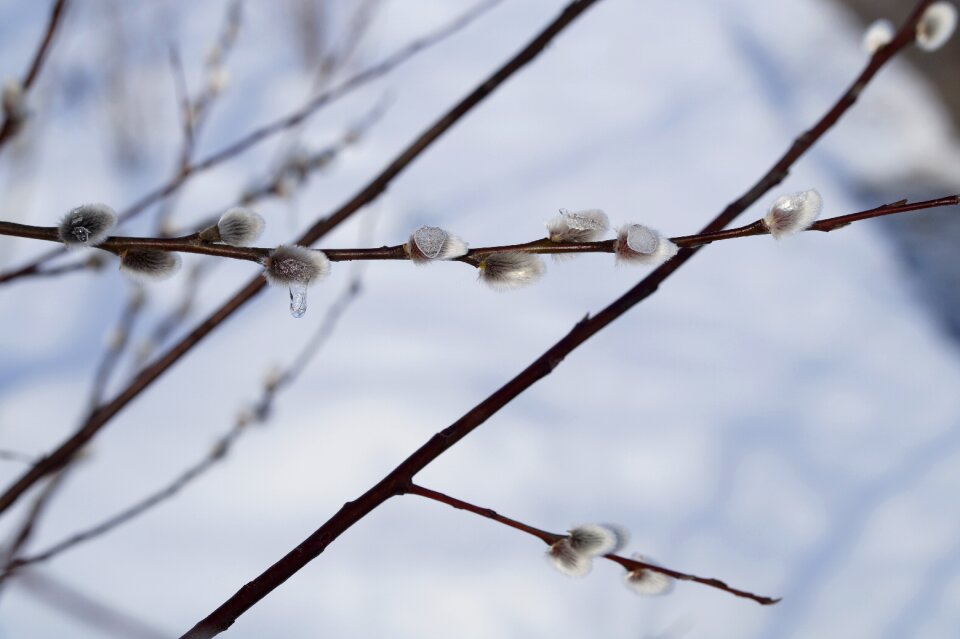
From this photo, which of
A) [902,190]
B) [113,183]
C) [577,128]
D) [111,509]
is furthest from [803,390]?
[113,183]

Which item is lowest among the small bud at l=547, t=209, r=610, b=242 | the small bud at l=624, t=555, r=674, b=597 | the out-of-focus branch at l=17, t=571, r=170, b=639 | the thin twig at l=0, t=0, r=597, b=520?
the small bud at l=624, t=555, r=674, b=597

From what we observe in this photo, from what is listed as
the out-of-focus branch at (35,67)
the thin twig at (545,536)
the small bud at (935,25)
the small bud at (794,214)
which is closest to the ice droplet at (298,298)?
the thin twig at (545,536)

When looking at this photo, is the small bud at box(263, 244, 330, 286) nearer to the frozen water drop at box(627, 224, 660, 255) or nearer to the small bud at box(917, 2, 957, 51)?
the frozen water drop at box(627, 224, 660, 255)

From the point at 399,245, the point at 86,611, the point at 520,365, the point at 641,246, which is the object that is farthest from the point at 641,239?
the point at 520,365

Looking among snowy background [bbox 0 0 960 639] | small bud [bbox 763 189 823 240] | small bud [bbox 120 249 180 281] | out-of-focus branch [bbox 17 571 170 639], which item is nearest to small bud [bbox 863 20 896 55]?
small bud [bbox 763 189 823 240]

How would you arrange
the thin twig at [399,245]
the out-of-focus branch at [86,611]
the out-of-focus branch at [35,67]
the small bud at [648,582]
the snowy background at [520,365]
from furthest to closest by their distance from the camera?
the snowy background at [520,365] → the out-of-focus branch at [86,611] → the out-of-focus branch at [35,67] → the small bud at [648,582] → the thin twig at [399,245]

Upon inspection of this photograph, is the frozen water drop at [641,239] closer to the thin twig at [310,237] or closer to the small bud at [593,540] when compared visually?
the small bud at [593,540]

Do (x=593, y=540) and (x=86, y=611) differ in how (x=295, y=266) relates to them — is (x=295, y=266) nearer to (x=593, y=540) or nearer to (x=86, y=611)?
(x=593, y=540)
